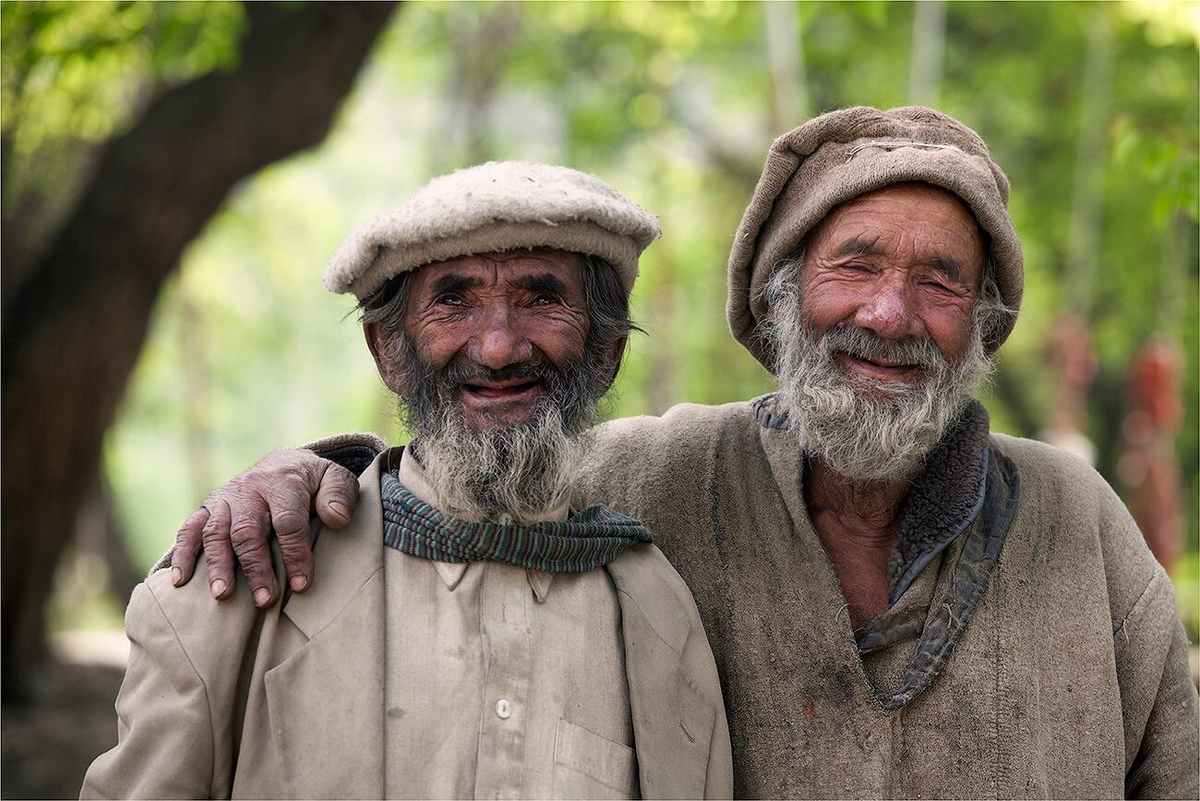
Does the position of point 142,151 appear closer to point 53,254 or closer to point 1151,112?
point 53,254

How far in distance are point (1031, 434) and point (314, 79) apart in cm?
1028

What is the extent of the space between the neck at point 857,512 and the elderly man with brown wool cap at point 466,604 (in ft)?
1.74

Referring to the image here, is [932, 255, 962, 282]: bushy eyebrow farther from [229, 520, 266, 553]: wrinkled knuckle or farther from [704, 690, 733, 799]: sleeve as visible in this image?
[229, 520, 266, 553]: wrinkled knuckle

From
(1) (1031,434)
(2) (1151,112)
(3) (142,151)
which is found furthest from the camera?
(1) (1031,434)

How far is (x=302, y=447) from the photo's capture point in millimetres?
2627

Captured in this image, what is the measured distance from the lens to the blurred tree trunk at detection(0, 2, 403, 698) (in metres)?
6.24

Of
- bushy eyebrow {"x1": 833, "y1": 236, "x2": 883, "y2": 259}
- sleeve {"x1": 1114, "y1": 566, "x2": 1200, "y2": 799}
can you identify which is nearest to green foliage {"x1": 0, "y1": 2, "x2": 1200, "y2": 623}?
bushy eyebrow {"x1": 833, "y1": 236, "x2": 883, "y2": 259}

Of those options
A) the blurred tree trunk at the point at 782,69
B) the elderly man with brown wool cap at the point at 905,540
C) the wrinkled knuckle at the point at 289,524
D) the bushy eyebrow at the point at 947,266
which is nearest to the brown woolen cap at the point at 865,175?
the elderly man with brown wool cap at the point at 905,540

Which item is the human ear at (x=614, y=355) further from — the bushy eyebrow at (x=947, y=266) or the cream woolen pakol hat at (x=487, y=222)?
the bushy eyebrow at (x=947, y=266)

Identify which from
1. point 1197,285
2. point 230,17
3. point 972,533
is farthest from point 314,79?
A: point 1197,285

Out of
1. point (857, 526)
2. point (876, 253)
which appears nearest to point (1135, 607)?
point (857, 526)

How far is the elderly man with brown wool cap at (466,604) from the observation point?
2.18 m

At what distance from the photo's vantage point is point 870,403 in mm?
2830

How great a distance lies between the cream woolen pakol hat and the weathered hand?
40 centimetres
